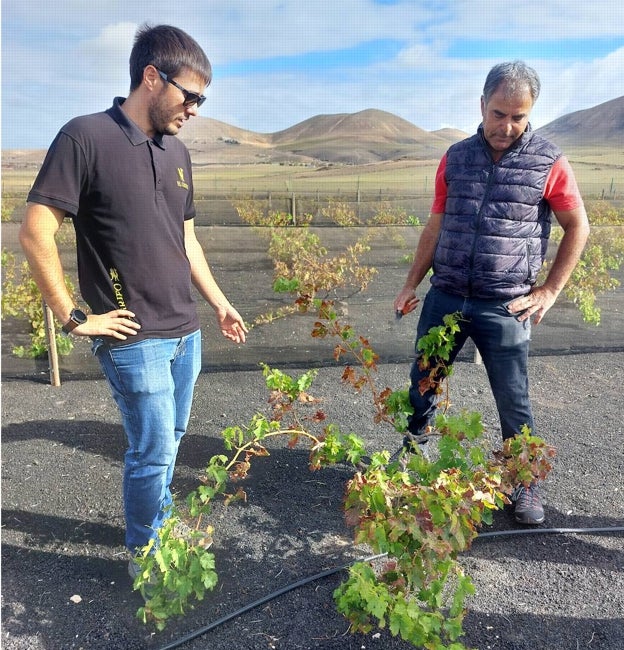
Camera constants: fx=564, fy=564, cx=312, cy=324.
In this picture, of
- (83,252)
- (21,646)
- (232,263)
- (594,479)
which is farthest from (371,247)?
(21,646)

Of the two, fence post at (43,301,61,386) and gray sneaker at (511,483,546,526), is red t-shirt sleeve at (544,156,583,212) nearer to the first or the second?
gray sneaker at (511,483,546,526)

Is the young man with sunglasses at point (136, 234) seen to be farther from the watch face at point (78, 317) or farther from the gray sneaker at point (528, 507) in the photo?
A: the gray sneaker at point (528, 507)

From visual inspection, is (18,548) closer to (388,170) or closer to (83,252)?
(83,252)

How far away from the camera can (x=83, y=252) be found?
1.80 metres

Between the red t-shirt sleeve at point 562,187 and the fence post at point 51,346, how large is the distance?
3.27 metres

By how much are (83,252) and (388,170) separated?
2.84 meters

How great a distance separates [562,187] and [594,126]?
7.24ft

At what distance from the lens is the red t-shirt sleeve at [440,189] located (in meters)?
2.43

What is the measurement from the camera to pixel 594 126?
157 inches

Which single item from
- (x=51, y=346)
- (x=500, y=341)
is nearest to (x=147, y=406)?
(x=500, y=341)

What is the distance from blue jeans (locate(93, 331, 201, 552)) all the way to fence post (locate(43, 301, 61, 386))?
2.28 m

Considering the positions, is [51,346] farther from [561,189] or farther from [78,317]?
[561,189]

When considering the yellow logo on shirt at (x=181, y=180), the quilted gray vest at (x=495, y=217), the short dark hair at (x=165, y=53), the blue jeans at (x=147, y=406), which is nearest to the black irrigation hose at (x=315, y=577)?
the blue jeans at (x=147, y=406)

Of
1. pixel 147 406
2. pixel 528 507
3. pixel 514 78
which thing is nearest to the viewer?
pixel 147 406
